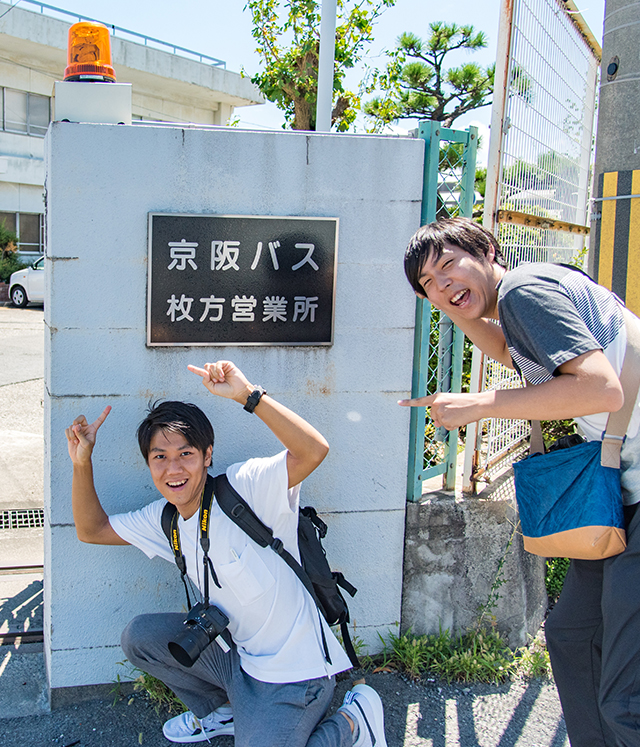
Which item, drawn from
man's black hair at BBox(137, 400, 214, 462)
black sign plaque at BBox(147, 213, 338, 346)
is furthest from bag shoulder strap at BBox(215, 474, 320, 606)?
black sign plaque at BBox(147, 213, 338, 346)

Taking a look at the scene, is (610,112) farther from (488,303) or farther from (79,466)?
(79,466)

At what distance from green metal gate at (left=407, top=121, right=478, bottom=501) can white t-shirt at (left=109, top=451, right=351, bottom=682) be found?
89cm

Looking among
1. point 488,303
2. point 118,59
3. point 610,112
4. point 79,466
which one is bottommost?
point 79,466

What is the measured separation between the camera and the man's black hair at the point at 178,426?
2.29m

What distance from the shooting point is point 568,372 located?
166cm

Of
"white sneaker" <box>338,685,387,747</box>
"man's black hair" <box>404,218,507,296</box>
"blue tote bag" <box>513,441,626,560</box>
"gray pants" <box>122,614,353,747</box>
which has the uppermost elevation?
"man's black hair" <box>404,218,507,296</box>

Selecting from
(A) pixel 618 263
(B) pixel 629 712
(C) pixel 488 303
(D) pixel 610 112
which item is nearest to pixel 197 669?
(B) pixel 629 712

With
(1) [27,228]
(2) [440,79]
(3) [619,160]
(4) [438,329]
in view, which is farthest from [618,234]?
(1) [27,228]

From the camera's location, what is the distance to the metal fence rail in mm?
3080

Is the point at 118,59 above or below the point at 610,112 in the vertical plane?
above

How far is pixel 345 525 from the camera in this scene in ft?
9.66

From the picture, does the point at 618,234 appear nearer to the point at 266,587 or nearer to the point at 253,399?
the point at 253,399

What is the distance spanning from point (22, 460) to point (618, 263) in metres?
4.37

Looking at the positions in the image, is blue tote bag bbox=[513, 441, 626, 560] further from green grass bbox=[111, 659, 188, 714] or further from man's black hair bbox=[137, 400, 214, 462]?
green grass bbox=[111, 659, 188, 714]
